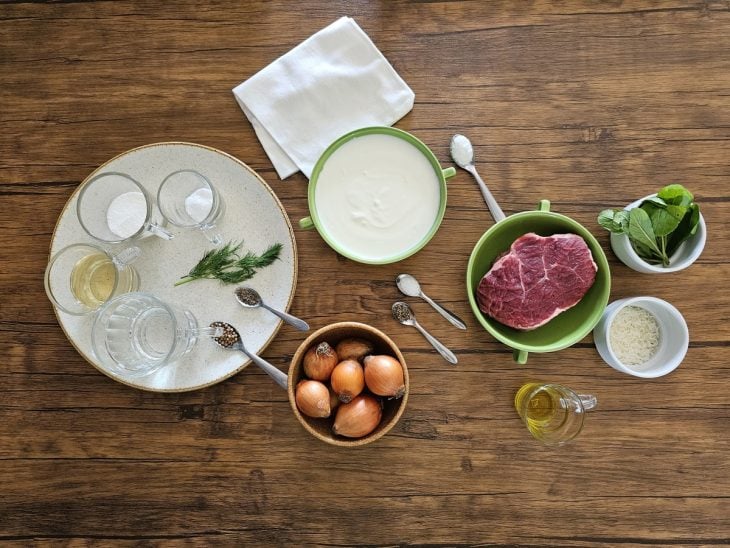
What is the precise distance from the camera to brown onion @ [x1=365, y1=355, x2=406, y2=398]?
1.26 metres

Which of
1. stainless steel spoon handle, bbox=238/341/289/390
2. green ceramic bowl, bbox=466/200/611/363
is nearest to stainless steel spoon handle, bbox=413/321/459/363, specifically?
green ceramic bowl, bbox=466/200/611/363

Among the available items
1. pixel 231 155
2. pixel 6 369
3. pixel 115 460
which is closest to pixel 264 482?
pixel 115 460

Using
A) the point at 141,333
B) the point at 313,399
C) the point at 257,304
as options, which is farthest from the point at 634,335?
the point at 141,333

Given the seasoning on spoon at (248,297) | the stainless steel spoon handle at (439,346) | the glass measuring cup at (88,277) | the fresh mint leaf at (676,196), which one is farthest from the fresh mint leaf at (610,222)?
the glass measuring cup at (88,277)

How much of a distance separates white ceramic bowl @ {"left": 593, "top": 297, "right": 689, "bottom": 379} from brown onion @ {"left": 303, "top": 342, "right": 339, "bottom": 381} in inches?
24.9

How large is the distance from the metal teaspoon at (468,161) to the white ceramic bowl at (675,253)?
28cm

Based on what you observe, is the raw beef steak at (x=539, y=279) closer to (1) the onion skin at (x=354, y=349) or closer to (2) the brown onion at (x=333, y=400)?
(1) the onion skin at (x=354, y=349)

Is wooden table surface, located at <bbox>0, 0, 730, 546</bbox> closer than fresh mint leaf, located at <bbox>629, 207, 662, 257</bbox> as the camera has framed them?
No

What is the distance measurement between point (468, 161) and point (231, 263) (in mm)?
625

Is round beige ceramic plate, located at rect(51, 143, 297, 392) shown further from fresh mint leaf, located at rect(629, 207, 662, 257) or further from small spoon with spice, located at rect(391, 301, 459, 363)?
fresh mint leaf, located at rect(629, 207, 662, 257)

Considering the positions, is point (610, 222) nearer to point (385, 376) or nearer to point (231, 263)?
point (385, 376)

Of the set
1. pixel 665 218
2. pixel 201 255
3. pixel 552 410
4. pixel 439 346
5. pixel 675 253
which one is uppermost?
pixel 665 218

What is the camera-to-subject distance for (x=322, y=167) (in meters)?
1.38

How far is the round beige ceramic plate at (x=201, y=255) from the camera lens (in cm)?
138
